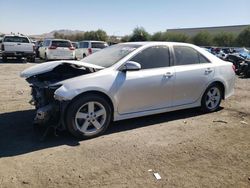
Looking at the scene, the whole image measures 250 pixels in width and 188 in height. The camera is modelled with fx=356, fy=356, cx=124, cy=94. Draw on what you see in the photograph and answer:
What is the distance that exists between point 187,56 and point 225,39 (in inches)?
2980

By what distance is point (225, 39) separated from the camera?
79.2 m

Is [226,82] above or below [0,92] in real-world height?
above

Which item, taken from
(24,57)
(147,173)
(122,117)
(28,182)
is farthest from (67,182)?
(24,57)

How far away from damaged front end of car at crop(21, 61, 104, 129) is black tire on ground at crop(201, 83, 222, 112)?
2771mm

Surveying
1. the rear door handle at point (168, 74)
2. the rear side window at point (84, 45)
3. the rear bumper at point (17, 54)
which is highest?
the rear door handle at point (168, 74)

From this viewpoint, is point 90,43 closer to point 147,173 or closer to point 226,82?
point 226,82

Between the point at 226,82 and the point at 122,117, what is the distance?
9.65ft

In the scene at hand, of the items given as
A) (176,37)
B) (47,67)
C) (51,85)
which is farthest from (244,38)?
(51,85)

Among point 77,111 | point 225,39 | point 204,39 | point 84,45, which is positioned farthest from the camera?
point 204,39

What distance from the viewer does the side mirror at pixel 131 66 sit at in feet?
20.1

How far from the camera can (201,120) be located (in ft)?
23.6

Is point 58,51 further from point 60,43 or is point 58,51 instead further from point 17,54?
point 17,54

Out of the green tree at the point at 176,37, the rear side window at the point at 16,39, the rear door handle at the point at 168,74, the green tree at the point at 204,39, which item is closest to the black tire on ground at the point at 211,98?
the rear door handle at the point at 168,74

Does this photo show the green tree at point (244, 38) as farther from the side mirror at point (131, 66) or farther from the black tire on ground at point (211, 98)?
the side mirror at point (131, 66)
